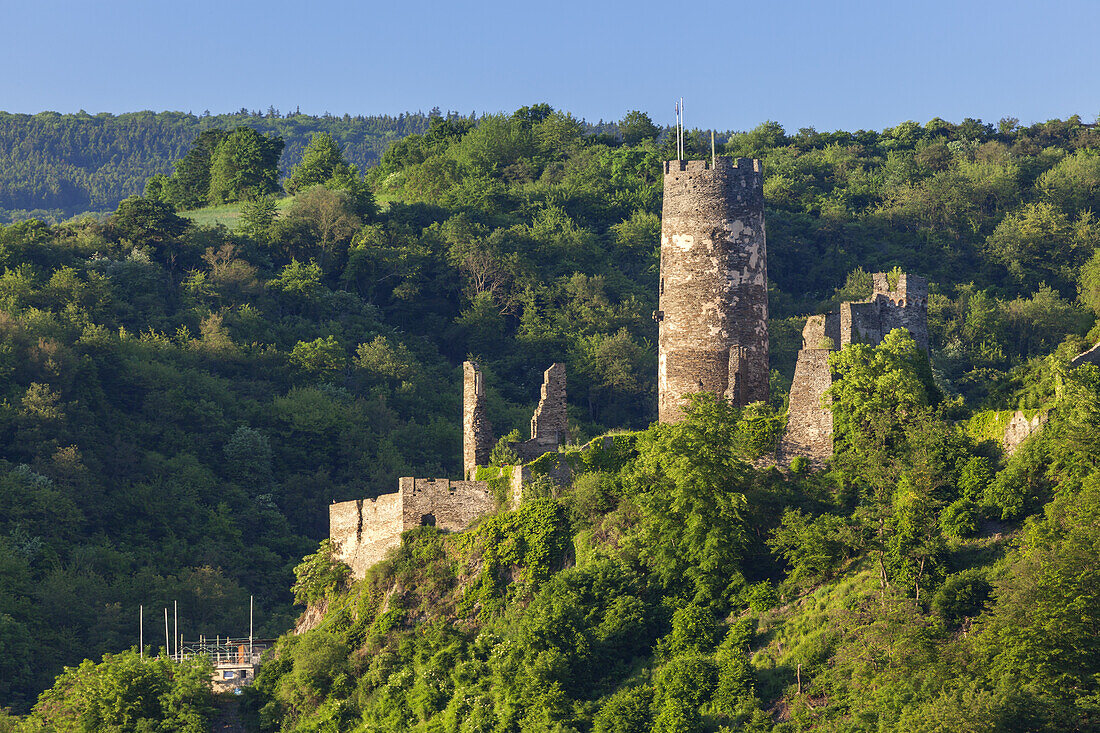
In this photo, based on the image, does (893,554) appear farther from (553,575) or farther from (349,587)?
(349,587)

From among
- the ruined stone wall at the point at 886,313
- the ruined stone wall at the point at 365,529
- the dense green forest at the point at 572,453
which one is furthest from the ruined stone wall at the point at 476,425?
the ruined stone wall at the point at 886,313

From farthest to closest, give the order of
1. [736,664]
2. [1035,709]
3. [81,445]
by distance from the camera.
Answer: [81,445]
[736,664]
[1035,709]

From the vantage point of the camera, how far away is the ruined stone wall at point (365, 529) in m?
47.6

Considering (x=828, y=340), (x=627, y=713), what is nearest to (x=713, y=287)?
(x=828, y=340)

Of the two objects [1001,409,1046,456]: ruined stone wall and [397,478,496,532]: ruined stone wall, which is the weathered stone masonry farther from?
[1001,409,1046,456]: ruined stone wall

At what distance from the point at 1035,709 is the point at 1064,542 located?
4086mm

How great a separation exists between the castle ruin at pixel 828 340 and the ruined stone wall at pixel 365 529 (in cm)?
1007

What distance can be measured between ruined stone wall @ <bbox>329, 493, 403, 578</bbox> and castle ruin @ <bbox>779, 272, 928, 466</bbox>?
10072 millimetres

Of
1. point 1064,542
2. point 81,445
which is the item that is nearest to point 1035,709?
point 1064,542

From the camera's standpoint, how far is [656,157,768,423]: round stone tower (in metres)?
46.0

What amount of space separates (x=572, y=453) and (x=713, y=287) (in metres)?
5.27

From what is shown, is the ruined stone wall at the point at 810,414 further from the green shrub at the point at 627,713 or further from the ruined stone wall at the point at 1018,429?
the green shrub at the point at 627,713

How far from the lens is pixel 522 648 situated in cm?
4269

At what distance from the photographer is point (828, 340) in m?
44.3
